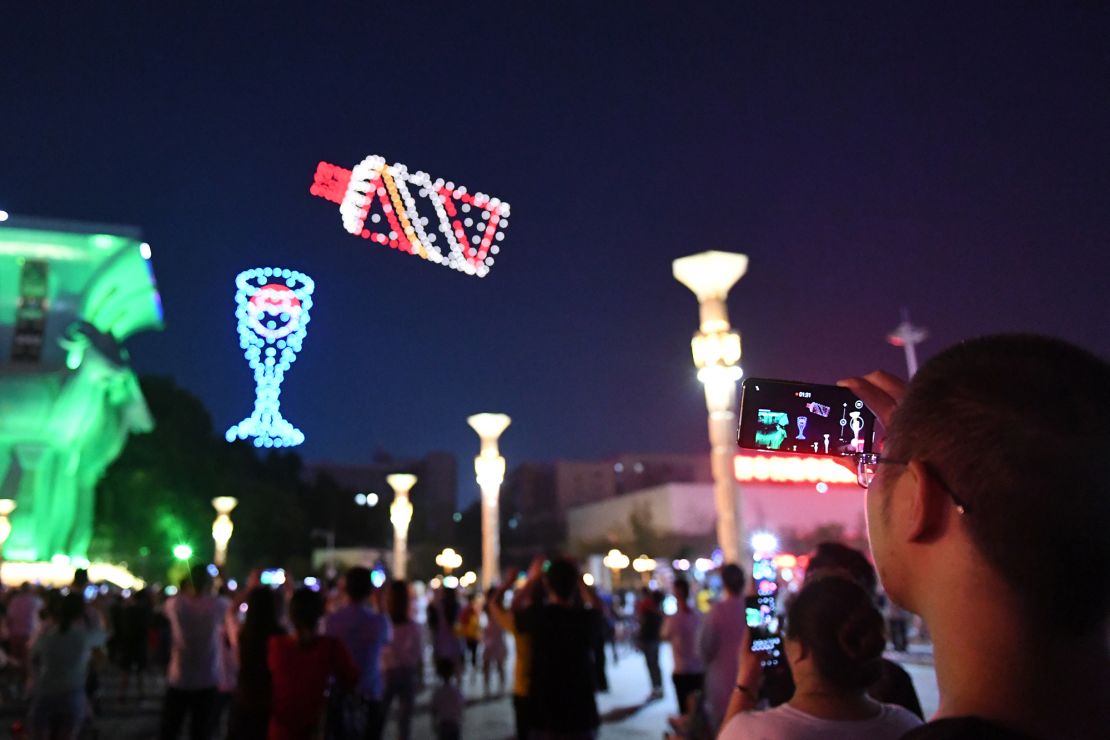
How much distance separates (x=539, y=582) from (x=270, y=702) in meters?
1.95

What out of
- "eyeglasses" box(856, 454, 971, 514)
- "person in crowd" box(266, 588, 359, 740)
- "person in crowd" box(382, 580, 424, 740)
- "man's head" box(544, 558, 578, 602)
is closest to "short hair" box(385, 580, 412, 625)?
"person in crowd" box(382, 580, 424, 740)

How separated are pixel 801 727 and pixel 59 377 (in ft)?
139

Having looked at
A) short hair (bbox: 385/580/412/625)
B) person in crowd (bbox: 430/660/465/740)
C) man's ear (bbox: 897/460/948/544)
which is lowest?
person in crowd (bbox: 430/660/465/740)

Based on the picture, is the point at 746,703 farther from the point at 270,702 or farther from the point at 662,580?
the point at 662,580

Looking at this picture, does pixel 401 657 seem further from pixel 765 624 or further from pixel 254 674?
pixel 765 624

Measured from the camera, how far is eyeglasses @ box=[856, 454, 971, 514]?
1.13 meters

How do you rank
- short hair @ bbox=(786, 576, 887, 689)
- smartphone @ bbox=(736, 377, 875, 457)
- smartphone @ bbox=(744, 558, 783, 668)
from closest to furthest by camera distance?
smartphone @ bbox=(736, 377, 875, 457) → short hair @ bbox=(786, 576, 887, 689) → smartphone @ bbox=(744, 558, 783, 668)

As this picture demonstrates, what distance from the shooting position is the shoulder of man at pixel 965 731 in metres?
1.00

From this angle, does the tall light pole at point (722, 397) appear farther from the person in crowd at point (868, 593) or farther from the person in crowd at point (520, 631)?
the person in crowd at point (868, 593)

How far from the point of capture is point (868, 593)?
112 inches

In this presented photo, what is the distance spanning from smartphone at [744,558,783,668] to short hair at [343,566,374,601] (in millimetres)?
3999

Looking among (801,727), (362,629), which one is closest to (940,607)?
(801,727)

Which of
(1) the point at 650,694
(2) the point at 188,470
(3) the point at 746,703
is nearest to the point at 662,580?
(1) the point at 650,694

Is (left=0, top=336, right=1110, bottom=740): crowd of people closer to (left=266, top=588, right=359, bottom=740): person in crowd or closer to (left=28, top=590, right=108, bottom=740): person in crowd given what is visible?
(left=266, top=588, right=359, bottom=740): person in crowd
